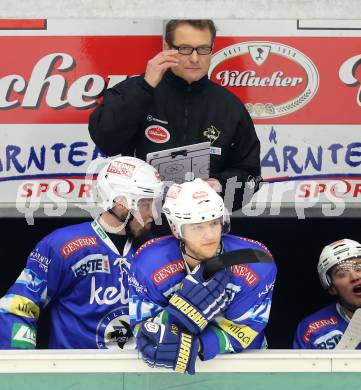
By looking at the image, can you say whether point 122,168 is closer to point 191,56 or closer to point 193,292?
point 191,56

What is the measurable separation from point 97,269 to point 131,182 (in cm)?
34

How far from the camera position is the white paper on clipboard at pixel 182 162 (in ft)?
11.3

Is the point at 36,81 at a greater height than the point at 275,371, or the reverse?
the point at 36,81

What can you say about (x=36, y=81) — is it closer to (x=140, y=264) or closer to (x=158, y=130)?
(x=158, y=130)

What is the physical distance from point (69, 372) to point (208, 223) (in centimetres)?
62

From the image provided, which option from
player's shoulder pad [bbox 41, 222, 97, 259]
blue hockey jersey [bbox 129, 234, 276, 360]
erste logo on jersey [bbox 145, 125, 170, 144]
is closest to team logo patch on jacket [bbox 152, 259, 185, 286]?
blue hockey jersey [bbox 129, 234, 276, 360]

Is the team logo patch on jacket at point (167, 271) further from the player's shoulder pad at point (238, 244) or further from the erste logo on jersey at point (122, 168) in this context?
the erste logo on jersey at point (122, 168)

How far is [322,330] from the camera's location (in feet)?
11.7

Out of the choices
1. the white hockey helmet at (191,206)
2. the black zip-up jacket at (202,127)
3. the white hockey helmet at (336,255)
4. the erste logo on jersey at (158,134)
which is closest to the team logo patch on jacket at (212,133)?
the black zip-up jacket at (202,127)

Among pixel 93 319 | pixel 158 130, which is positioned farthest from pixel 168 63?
pixel 93 319

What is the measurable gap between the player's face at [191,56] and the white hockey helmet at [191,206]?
0.59 metres

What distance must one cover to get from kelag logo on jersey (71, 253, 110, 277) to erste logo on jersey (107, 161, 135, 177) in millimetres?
304

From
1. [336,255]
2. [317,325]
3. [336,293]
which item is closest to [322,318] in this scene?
[317,325]

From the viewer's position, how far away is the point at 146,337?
2.71 m
